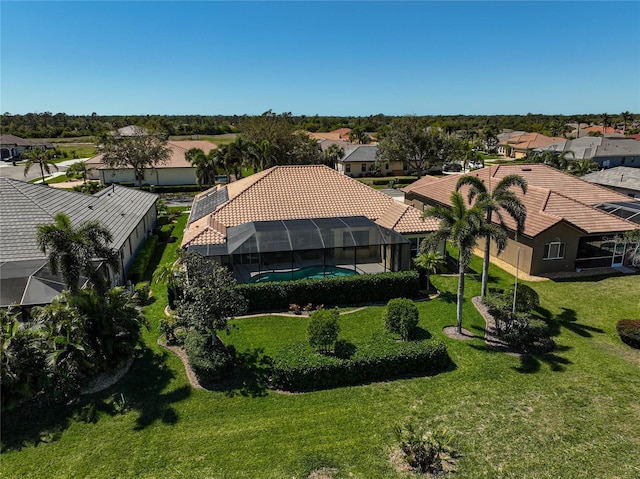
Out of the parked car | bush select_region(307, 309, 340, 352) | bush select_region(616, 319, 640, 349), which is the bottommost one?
bush select_region(616, 319, 640, 349)

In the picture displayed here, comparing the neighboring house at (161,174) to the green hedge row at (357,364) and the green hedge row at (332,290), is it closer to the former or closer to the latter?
the green hedge row at (332,290)

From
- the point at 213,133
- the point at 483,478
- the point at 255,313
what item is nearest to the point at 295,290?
the point at 255,313

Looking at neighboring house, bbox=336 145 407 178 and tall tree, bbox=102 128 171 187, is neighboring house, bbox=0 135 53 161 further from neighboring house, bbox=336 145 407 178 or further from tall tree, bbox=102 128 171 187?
neighboring house, bbox=336 145 407 178

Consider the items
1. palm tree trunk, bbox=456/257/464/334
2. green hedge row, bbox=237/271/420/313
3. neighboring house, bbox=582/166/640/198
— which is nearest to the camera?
palm tree trunk, bbox=456/257/464/334

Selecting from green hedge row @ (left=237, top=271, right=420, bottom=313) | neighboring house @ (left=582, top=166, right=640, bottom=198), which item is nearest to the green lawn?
green hedge row @ (left=237, top=271, right=420, bottom=313)

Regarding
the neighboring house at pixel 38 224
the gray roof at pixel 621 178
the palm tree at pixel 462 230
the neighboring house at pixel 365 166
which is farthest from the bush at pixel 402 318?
the neighboring house at pixel 365 166
